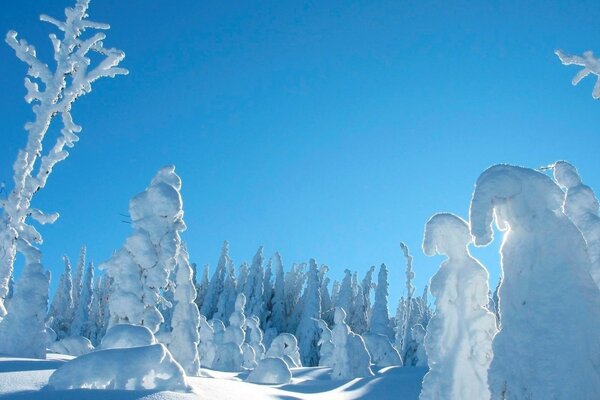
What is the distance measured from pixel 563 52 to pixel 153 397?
34.7 ft

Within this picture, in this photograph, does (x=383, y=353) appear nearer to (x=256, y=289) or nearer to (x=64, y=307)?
(x=256, y=289)

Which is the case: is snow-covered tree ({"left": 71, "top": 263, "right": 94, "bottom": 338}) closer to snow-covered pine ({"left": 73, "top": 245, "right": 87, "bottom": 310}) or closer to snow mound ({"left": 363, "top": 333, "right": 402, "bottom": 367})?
snow-covered pine ({"left": 73, "top": 245, "right": 87, "bottom": 310})

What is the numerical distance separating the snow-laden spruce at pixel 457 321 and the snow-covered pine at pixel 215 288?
57329mm

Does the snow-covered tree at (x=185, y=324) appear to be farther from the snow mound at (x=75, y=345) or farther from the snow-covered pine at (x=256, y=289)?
the snow-covered pine at (x=256, y=289)

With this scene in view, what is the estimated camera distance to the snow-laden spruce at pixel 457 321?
1098 centimetres

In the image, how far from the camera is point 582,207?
1525cm

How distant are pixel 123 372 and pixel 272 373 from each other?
14.5m

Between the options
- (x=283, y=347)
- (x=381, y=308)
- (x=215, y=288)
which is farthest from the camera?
(x=215, y=288)

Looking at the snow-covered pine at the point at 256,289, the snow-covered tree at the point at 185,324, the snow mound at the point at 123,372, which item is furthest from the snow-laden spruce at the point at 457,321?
the snow-covered pine at the point at 256,289

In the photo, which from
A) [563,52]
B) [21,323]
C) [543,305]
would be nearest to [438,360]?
[543,305]

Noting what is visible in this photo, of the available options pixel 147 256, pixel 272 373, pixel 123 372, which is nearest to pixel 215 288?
pixel 272 373

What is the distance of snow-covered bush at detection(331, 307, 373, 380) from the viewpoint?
86.1 feet

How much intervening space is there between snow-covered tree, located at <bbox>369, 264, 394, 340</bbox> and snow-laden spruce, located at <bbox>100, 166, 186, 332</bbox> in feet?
98.5

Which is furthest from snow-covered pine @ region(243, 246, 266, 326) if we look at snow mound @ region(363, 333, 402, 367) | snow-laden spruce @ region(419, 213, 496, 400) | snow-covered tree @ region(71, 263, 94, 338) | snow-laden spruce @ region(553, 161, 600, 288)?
snow-laden spruce @ region(419, 213, 496, 400)
